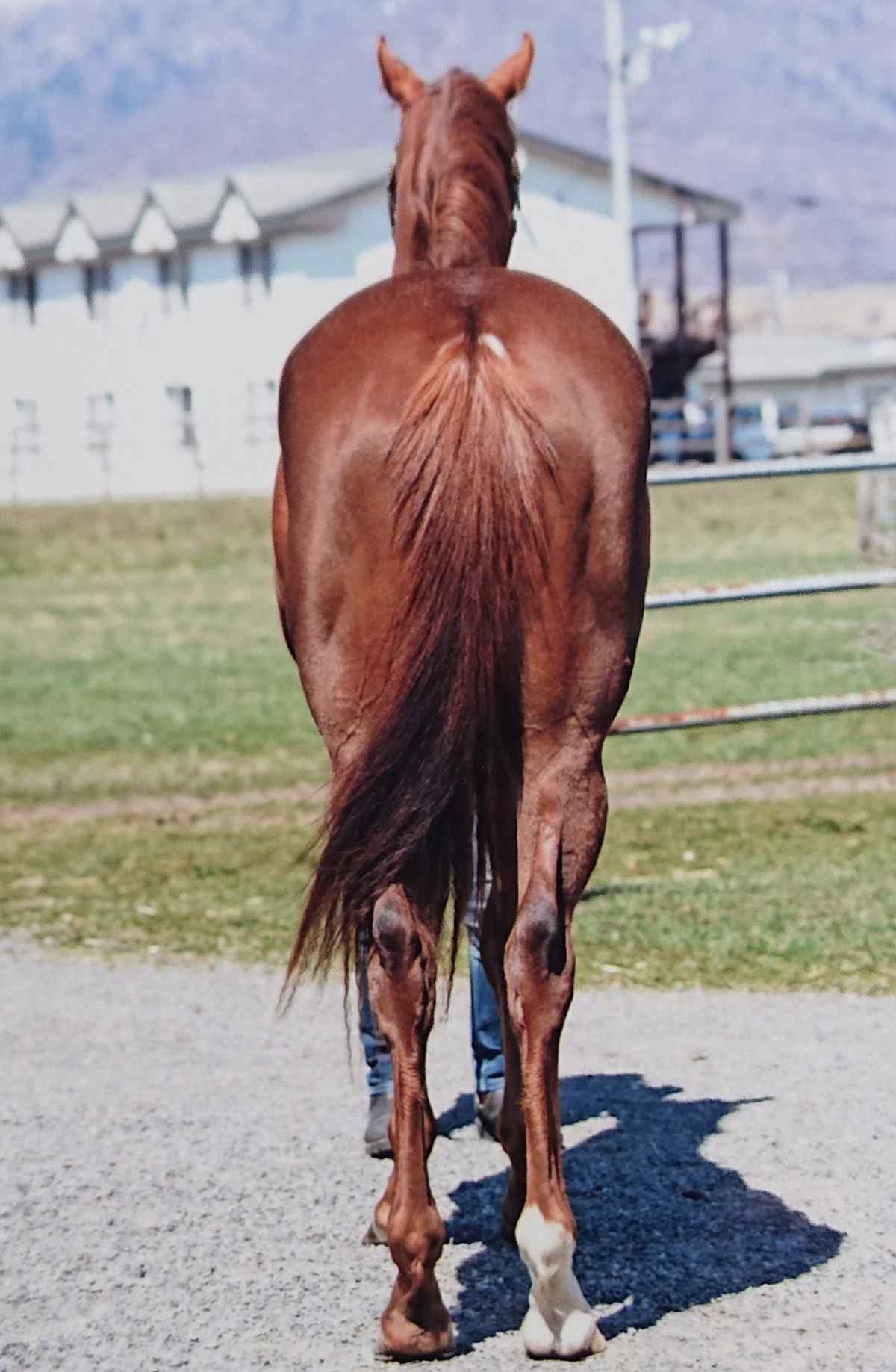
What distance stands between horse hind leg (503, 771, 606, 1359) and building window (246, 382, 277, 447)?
43.9 m

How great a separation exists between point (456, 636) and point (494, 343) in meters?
0.54

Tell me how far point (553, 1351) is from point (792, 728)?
1012cm

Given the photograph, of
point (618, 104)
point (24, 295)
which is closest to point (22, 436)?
point (24, 295)

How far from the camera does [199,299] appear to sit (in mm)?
52188

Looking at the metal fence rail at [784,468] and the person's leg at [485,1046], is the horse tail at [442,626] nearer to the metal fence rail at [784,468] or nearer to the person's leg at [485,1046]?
the person's leg at [485,1046]

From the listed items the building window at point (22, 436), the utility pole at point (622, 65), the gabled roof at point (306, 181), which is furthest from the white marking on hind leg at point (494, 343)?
the building window at point (22, 436)

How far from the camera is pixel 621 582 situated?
155 inches

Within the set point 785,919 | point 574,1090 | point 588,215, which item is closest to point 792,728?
point 785,919

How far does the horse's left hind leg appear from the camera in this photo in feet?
12.2

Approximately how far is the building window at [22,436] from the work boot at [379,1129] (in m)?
46.2

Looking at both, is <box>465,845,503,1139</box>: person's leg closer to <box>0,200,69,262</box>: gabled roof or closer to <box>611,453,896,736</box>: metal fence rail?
<box>611,453,896,736</box>: metal fence rail

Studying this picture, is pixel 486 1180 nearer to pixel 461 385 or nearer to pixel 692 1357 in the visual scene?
pixel 692 1357

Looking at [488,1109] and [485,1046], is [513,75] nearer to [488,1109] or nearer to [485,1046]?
[485,1046]

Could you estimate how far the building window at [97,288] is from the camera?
178 feet
